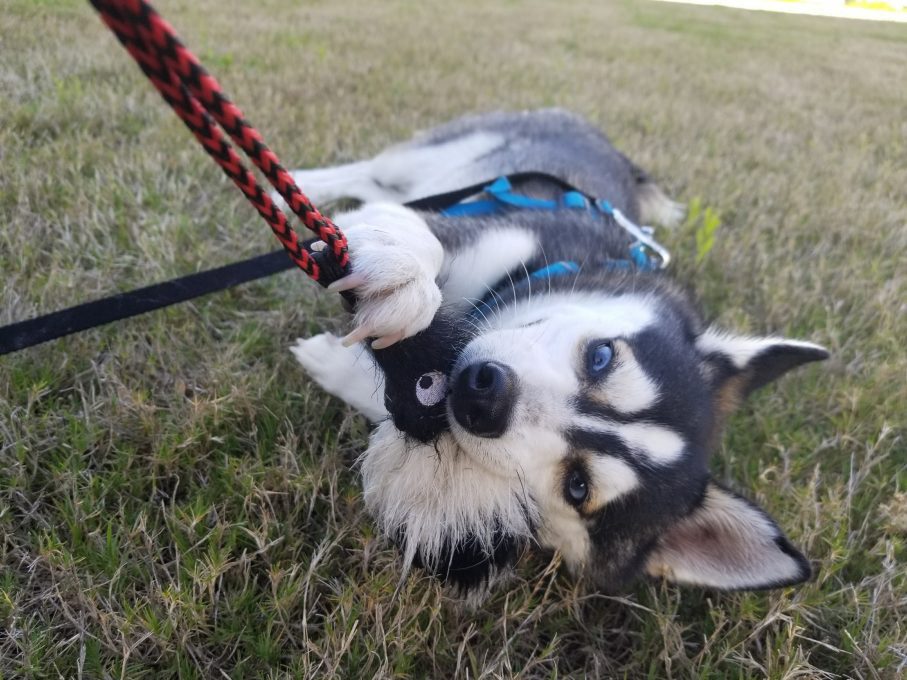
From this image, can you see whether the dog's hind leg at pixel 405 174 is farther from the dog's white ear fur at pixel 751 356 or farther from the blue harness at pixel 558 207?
the dog's white ear fur at pixel 751 356

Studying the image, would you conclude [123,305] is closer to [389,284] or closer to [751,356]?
[389,284]

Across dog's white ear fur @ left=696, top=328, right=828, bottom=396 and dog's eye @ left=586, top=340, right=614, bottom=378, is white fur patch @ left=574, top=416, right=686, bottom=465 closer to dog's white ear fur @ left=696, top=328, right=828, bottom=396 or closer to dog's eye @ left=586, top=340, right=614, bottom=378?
dog's eye @ left=586, top=340, right=614, bottom=378

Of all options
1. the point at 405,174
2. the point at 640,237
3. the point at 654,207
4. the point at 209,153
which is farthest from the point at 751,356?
the point at 405,174

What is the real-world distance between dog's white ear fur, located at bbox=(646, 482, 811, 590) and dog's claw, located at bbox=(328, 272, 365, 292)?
3.94ft

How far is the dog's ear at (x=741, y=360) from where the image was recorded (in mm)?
1953

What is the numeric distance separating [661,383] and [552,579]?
636mm

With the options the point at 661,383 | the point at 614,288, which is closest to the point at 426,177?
the point at 614,288

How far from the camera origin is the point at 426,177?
3.42m

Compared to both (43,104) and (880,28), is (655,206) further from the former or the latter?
(880,28)

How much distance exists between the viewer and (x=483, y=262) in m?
2.21

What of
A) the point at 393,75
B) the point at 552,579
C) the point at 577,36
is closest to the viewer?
the point at 552,579

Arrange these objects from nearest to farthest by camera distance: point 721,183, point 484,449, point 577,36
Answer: point 484,449, point 721,183, point 577,36

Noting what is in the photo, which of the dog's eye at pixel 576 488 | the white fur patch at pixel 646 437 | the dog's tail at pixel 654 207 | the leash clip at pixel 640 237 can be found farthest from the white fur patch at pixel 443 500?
the dog's tail at pixel 654 207

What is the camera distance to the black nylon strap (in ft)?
4.65
